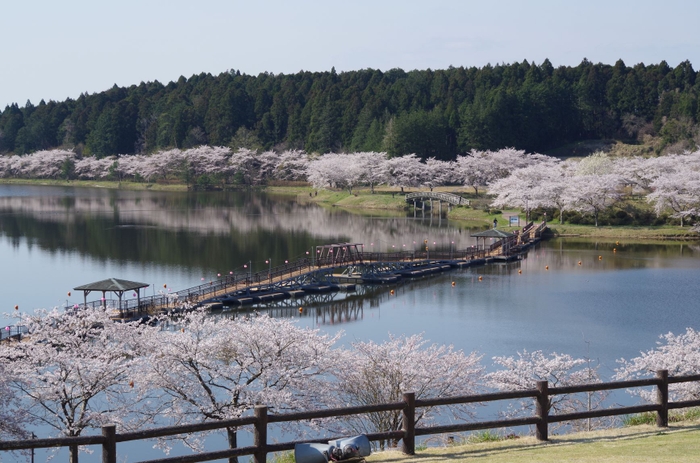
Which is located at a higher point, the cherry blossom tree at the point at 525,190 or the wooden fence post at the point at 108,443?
the cherry blossom tree at the point at 525,190

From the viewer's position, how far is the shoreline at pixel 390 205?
6550 centimetres

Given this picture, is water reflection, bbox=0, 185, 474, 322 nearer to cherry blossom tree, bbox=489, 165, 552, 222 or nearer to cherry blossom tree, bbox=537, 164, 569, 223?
cherry blossom tree, bbox=489, 165, 552, 222

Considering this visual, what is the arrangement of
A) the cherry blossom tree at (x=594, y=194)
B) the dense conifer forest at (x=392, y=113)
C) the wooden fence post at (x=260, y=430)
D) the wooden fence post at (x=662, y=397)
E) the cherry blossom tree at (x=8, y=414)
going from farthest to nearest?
1. the dense conifer forest at (x=392, y=113)
2. the cherry blossom tree at (x=594, y=194)
3. the cherry blossom tree at (x=8, y=414)
4. the wooden fence post at (x=662, y=397)
5. the wooden fence post at (x=260, y=430)

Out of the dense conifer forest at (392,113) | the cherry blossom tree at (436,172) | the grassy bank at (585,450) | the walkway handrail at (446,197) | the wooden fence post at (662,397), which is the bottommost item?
the grassy bank at (585,450)

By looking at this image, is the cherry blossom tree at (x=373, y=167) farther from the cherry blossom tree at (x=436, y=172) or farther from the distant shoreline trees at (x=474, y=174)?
the cherry blossom tree at (x=436, y=172)

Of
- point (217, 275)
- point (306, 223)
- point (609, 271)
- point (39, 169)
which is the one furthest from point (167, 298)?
point (39, 169)

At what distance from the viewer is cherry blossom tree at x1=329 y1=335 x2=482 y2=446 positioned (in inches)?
773

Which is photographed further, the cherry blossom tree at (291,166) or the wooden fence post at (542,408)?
the cherry blossom tree at (291,166)

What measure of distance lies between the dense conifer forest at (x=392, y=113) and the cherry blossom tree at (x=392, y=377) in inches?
3228

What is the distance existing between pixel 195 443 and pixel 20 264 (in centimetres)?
3622

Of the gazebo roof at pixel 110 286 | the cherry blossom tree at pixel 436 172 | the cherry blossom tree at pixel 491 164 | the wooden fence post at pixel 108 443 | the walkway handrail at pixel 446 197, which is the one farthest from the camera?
the cherry blossom tree at pixel 436 172

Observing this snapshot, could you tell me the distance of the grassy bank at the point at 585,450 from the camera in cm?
1022

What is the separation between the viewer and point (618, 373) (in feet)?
78.7

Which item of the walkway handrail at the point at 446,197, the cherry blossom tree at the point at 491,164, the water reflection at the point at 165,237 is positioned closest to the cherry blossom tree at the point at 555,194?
the water reflection at the point at 165,237
